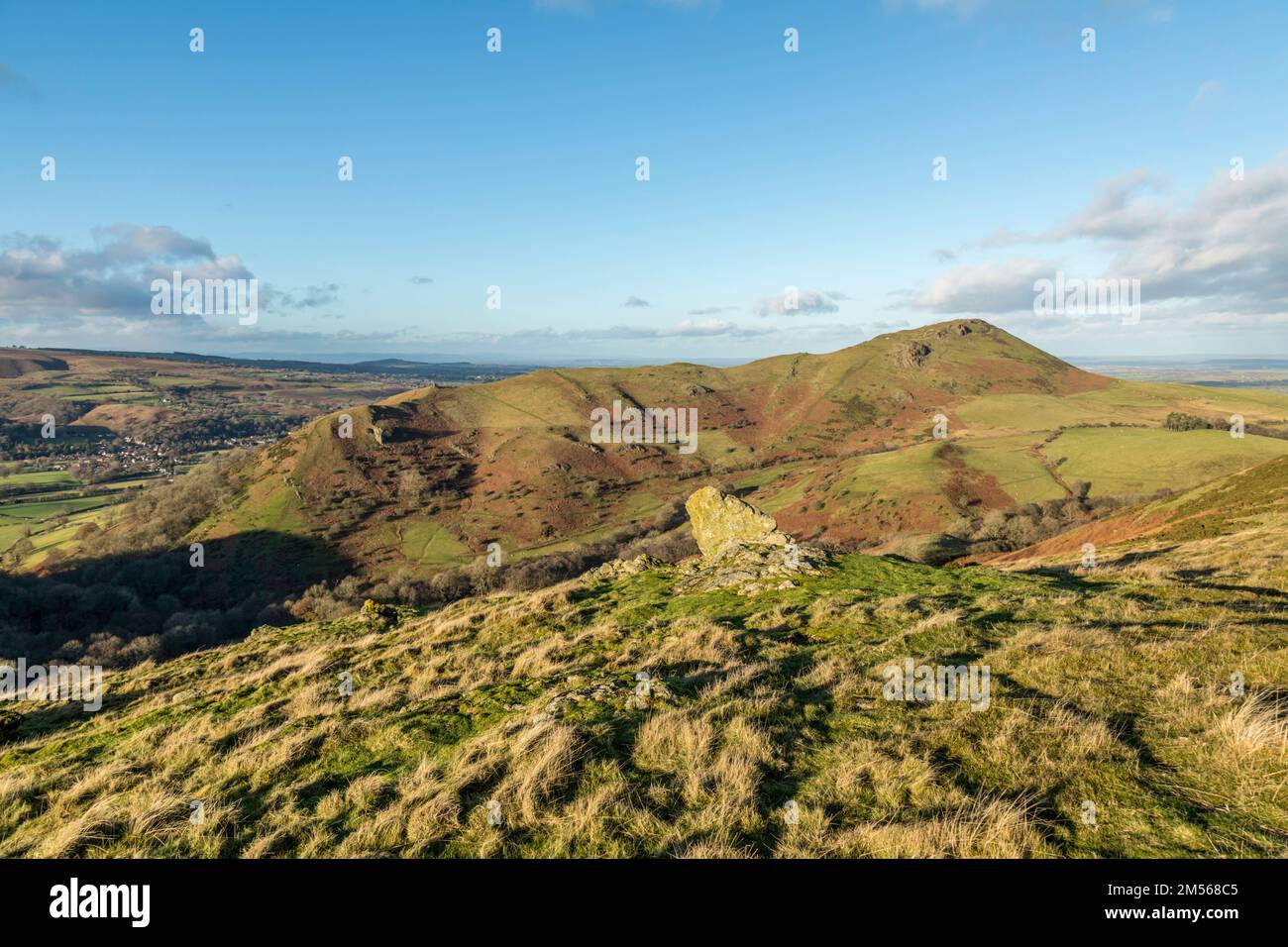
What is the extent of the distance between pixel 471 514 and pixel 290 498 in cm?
4096

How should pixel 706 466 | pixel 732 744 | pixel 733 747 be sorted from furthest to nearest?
pixel 706 466
pixel 732 744
pixel 733 747

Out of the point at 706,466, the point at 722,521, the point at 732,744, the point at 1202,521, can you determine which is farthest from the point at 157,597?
the point at 1202,521

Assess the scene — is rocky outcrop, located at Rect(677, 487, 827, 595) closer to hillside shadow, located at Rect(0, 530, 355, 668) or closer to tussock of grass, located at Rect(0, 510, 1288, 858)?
tussock of grass, located at Rect(0, 510, 1288, 858)

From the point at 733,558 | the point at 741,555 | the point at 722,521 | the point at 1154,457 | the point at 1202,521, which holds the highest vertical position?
the point at 1154,457

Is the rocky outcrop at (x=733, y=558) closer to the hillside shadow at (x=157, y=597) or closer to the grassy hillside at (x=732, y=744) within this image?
the grassy hillside at (x=732, y=744)

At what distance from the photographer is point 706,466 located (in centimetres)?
16338

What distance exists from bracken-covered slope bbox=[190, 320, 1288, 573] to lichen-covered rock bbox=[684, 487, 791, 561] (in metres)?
69.8

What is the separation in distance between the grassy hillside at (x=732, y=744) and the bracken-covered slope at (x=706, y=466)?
85.8m

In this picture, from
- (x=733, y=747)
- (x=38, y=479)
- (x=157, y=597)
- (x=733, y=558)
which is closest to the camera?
(x=733, y=747)

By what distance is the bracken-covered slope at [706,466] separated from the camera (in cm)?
10244

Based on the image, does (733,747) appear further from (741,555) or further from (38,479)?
(38,479)

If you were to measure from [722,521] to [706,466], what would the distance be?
13602 cm

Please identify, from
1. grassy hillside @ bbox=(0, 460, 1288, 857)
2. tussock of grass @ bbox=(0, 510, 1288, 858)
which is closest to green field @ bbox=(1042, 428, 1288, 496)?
grassy hillside @ bbox=(0, 460, 1288, 857)

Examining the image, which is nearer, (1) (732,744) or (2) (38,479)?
(1) (732,744)
